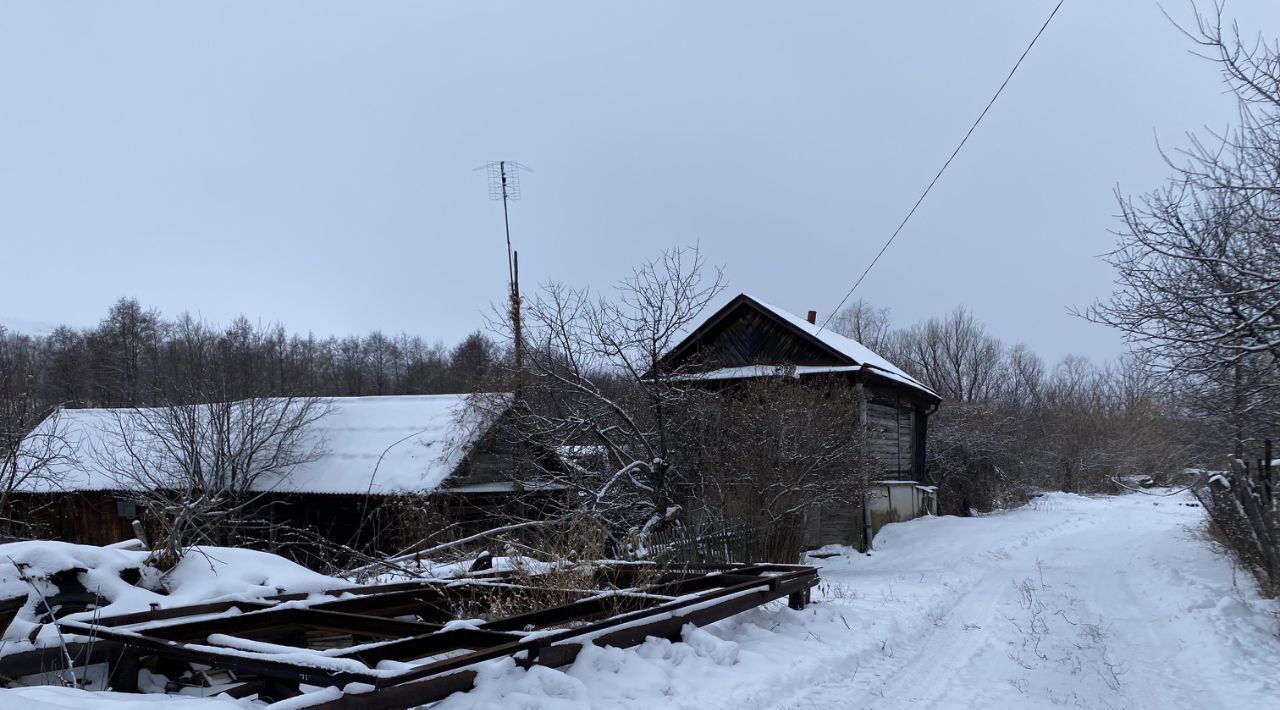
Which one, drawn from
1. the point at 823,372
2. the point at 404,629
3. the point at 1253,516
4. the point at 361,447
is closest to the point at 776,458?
the point at 823,372

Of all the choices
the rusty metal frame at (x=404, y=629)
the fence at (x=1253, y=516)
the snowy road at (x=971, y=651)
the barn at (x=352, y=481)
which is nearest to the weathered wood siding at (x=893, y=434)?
the snowy road at (x=971, y=651)

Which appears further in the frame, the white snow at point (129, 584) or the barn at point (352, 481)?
the barn at point (352, 481)

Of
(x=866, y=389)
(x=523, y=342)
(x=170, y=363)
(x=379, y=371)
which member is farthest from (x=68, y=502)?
(x=379, y=371)

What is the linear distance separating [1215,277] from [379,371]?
63.5 meters

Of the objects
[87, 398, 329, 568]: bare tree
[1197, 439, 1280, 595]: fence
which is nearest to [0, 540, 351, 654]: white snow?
[1197, 439, 1280, 595]: fence

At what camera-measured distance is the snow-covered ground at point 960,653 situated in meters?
5.66

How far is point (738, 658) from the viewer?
6777 millimetres

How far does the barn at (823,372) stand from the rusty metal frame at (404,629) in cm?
732

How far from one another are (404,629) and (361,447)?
16.5 m

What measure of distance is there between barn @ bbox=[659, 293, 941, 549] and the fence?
6.59 m

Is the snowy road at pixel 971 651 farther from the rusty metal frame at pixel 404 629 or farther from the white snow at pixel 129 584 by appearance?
the white snow at pixel 129 584

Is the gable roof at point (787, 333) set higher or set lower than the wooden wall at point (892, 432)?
higher

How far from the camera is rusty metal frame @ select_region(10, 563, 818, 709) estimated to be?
4.78 meters

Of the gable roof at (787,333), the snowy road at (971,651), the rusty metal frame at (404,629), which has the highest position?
the gable roof at (787,333)
